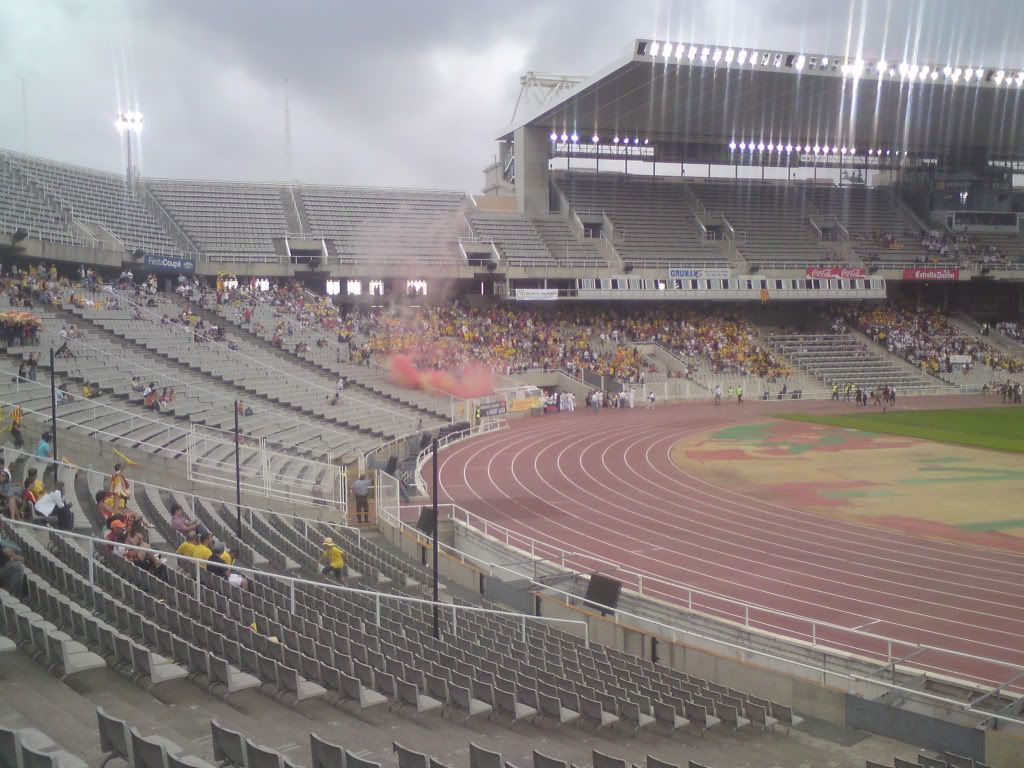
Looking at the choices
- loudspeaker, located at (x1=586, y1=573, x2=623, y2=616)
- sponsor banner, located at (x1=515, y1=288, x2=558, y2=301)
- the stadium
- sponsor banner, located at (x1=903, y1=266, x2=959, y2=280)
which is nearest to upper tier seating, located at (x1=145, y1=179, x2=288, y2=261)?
the stadium

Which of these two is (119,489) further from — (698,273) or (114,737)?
(698,273)

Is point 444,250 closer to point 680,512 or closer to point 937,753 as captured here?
point 680,512

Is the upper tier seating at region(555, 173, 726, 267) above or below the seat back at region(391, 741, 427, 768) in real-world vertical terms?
above

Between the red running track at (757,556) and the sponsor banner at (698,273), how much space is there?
91.3ft

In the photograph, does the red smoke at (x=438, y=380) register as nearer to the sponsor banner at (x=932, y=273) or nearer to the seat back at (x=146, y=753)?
the seat back at (x=146, y=753)

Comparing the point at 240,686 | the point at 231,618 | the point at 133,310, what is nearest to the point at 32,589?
the point at 231,618

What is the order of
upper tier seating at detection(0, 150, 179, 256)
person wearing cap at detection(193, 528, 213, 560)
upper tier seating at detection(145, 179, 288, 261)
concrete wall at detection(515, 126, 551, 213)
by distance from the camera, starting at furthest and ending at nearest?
concrete wall at detection(515, 126, 551, 213), upper tier seating at detection(145, 179, 288, 261), upper tier seating at detection(0, 150, 179, 256), person wearing cap at detection(193, 528, 213, 560)

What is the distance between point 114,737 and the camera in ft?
18.4

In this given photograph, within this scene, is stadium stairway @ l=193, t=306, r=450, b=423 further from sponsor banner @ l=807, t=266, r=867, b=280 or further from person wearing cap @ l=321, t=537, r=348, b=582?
sponsor banner @ l=807, t=266, r=867, b=280

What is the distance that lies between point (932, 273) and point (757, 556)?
50.6m

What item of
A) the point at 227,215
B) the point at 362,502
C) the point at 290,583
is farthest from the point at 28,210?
the point at 290,583

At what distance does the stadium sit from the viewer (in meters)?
8.81

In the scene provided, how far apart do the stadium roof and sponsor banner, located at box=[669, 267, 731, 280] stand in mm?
9545

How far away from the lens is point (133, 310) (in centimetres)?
3419
